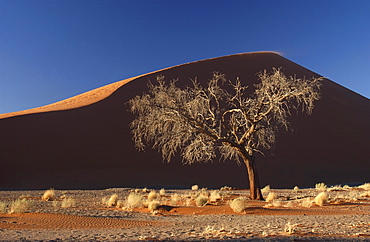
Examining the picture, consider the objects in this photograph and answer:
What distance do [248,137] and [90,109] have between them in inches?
1195

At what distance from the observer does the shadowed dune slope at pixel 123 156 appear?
29.6 meters

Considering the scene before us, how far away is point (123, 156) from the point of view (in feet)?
112

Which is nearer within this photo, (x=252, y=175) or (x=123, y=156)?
(x=252, y=175)

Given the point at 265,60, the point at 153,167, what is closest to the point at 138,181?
the point at 153,167

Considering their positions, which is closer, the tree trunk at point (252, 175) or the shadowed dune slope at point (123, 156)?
the tree trunk at point (252, 175)

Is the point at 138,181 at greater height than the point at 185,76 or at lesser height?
lesser

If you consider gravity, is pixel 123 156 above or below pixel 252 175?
above

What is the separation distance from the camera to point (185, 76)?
54.1 metres

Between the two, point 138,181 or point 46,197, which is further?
point 138,181

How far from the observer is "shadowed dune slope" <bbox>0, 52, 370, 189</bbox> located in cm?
2956

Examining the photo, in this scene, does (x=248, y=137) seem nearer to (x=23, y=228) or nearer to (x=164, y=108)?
(x=164, y=108)

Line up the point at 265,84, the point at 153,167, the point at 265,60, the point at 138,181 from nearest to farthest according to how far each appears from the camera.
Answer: the point at 265,84
the point at 138,181
the point at 153,167
the point at 265,60

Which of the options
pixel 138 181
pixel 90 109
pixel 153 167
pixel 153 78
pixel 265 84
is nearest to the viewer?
pixel 265 84

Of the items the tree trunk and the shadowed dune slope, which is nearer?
the tree trunk
